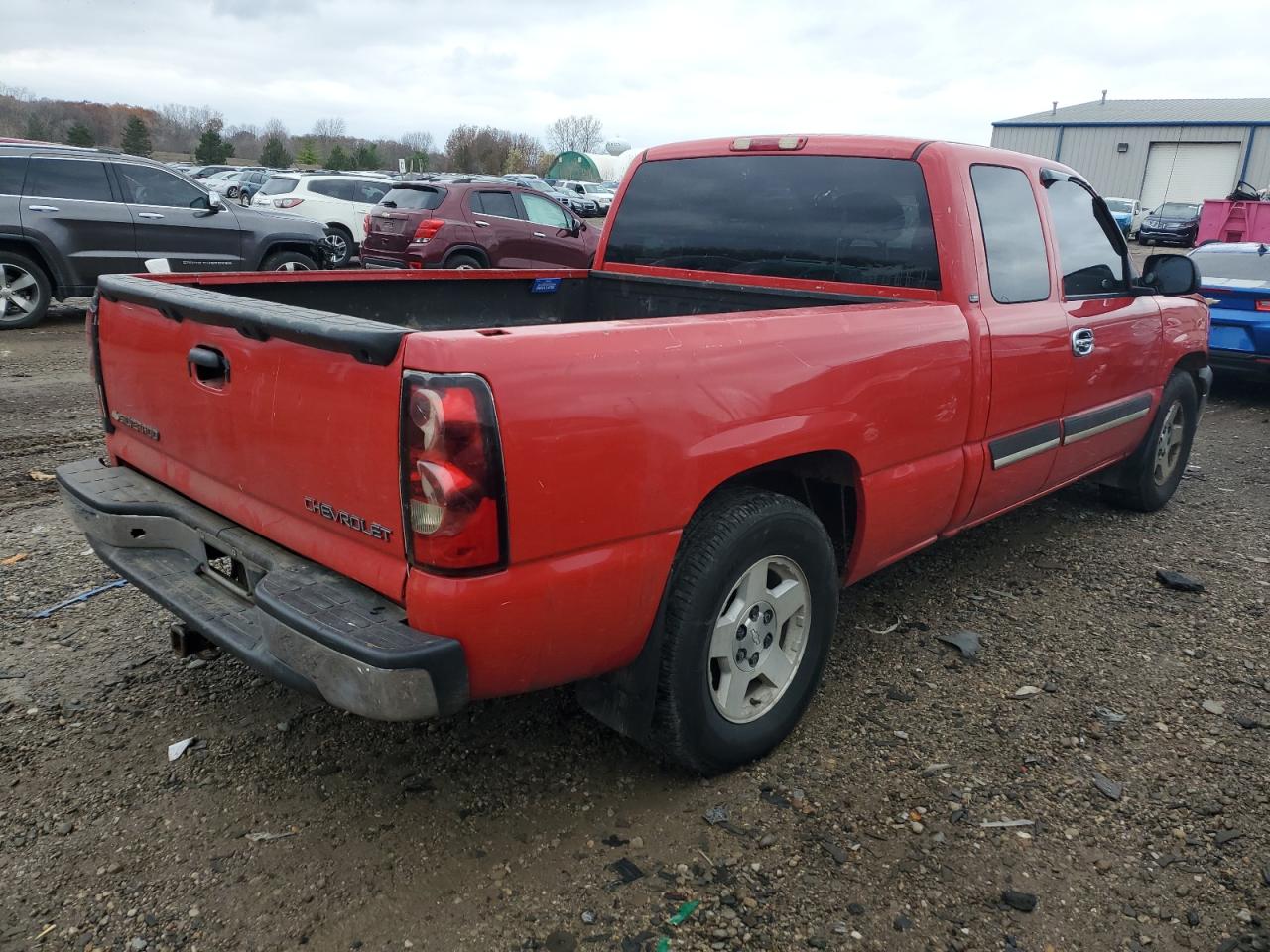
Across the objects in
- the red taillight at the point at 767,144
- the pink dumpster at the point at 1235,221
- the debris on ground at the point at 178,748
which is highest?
the pink dumpster at the point at 1235,221

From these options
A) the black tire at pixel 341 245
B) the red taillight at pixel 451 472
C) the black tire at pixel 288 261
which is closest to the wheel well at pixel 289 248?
the black tire at pixel 288 261

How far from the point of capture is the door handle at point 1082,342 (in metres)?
4.02

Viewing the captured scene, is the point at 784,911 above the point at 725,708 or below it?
below

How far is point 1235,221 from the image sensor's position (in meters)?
18.8

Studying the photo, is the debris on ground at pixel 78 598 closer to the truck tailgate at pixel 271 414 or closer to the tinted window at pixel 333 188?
the truck tailgate at pixel 271 414

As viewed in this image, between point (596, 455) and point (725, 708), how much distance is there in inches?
39.8

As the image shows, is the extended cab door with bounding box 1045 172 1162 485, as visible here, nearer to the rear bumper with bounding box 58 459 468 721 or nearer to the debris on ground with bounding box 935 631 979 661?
the debris on ground with bounding box 935 631 979 661

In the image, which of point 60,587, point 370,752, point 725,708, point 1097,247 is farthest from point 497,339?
point 1097,247

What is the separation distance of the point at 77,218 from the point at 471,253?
16.1 feet

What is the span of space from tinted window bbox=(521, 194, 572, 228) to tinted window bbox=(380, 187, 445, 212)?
1406mm

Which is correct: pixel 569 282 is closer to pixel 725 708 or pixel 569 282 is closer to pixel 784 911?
pixel 725 708

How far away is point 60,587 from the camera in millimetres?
4027

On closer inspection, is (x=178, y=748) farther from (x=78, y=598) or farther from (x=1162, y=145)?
(x=1162, y=145)

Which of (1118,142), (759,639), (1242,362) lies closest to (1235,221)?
(1242,362)
